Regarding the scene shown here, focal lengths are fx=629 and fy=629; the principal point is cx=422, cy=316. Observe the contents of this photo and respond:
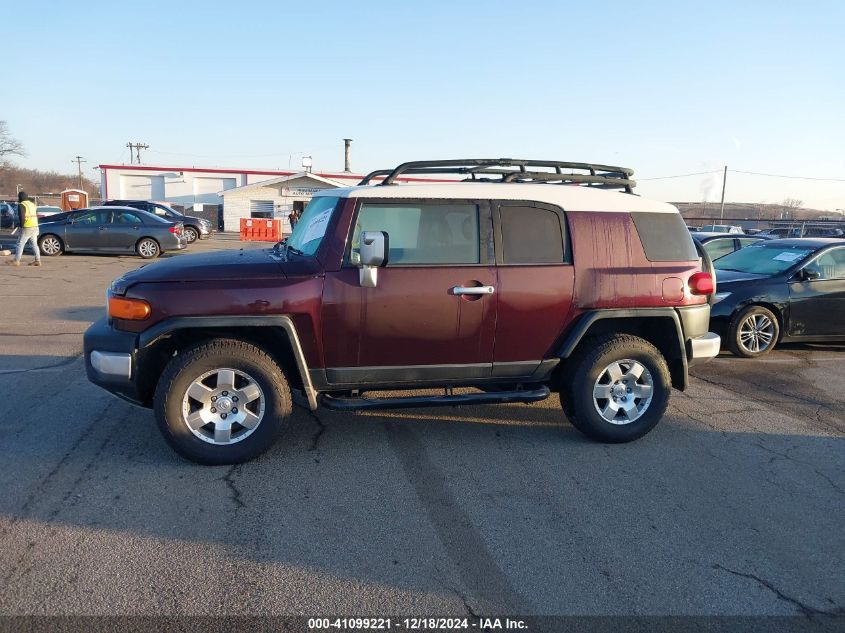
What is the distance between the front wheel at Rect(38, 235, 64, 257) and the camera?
18.5 metres

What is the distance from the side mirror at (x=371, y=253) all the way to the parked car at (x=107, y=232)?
16.5m

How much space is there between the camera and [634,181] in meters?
5.26

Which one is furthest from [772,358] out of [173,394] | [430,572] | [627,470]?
[173,394]

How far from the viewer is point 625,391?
4934mm

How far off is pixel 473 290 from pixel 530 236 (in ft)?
2.11

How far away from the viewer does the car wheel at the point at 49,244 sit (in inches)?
728

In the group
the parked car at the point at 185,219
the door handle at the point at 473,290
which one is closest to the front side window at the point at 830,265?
the door handle at the point at 473,290

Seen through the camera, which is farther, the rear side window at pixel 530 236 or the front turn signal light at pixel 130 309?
the rear side window at pixel 530 236

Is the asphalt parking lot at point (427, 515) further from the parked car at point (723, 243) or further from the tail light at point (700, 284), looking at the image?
the parked car at point (723, 243)

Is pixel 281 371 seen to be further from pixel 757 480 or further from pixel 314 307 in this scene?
pixel 757 480

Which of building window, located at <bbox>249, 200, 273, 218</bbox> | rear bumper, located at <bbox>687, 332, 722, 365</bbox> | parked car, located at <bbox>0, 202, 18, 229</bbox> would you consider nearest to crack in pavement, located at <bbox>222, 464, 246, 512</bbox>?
rear bumper, located at <bbox>687, 332, 722, 365</bbox>

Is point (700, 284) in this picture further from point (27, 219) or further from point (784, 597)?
point (27, 219)

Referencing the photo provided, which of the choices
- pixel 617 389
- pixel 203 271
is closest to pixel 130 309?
pixel 203 271

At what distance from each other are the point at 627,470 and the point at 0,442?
4494mm
